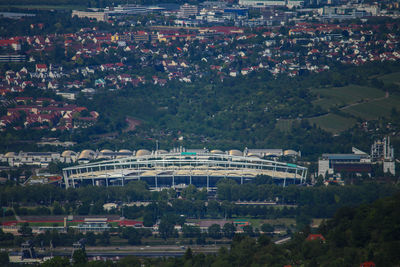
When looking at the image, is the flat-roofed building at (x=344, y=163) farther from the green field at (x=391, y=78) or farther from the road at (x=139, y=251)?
the green field at (x=391, y=78)

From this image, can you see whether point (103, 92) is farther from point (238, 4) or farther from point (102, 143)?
point (238, 4)

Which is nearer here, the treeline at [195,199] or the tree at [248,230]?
the tree at [248,230]

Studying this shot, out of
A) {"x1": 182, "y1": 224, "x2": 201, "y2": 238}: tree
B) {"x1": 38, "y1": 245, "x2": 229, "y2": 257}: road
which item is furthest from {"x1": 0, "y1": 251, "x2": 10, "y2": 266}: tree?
{"x1": 182, "y1": 224, "x2": 201, "y2": 238}: tree

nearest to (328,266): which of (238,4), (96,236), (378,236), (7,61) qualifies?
(378,236)

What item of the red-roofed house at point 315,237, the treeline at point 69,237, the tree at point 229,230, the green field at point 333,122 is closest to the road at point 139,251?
the treeline at point 69,237

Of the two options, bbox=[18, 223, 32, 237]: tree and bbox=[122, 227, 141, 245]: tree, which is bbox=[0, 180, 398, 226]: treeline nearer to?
bbox=[122, 227, 141, 245]: tree
